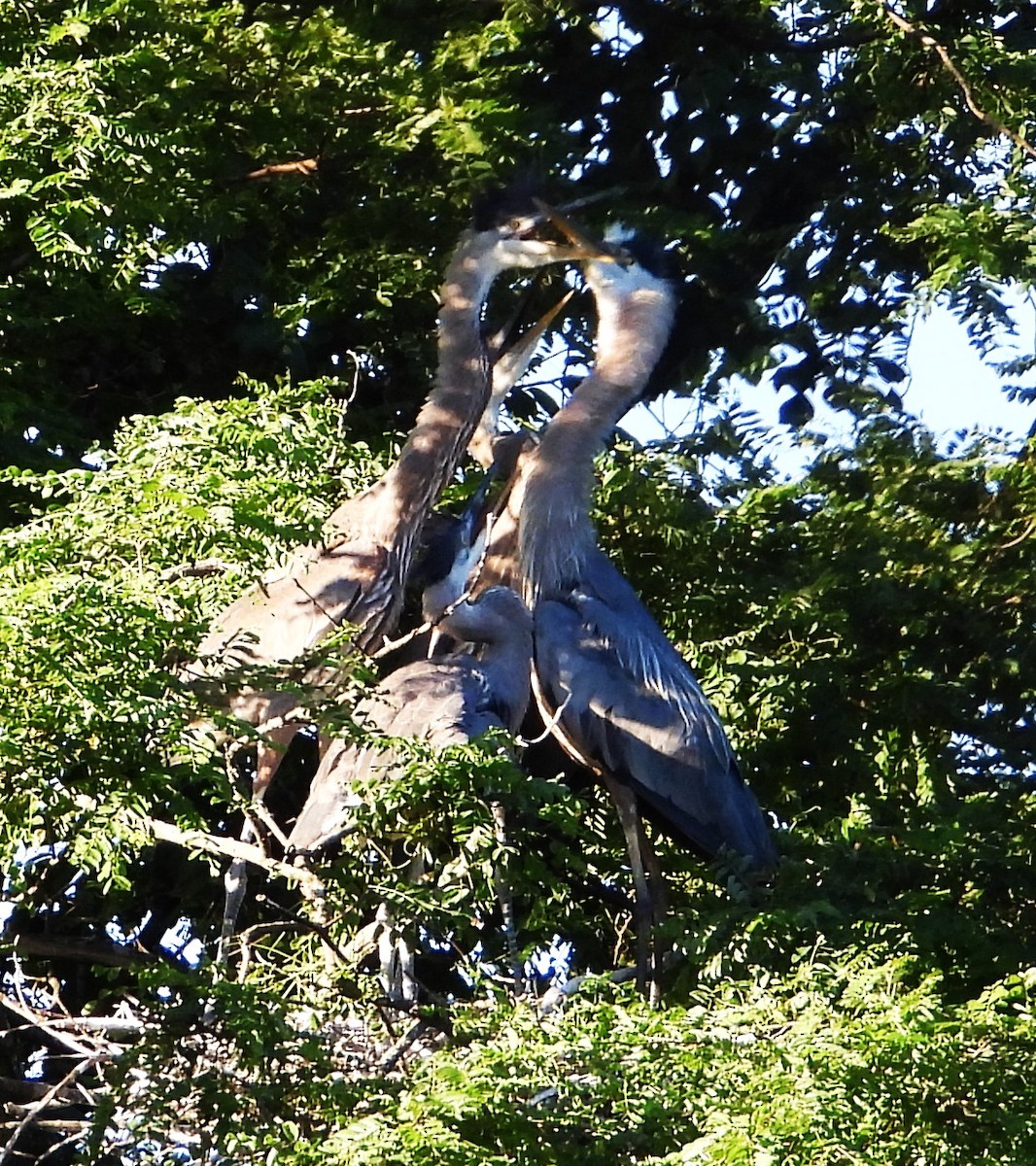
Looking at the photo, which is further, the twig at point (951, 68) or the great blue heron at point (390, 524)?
the twig at point (951, 68)

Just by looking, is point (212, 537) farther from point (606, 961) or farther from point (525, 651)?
point (606, 961)

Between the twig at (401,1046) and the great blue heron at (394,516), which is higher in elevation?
the great blue heron at (394,516)

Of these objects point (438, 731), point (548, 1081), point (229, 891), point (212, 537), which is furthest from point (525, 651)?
point (548, 1081)

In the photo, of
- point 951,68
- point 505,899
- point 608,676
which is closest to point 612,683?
point 608,676

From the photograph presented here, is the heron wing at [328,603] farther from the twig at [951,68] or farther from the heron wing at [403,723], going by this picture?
the twig at [951,68]

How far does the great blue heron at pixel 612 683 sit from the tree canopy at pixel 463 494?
14cm

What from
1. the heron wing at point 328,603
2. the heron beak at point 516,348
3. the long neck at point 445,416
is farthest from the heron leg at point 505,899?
the heron beak at point 516,348

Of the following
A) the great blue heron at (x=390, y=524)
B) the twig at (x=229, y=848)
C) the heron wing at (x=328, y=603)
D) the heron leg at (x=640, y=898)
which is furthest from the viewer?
the heron wing at (x=328, y=603)

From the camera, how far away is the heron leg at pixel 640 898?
4336 millimetres

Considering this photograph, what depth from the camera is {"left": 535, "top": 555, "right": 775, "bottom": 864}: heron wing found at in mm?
4809

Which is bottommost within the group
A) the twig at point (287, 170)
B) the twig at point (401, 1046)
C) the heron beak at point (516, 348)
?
the twig at point (401, 1046)

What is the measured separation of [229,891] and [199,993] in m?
0.90

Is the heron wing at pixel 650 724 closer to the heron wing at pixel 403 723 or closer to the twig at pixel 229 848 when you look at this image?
the heron wing at pixel 403 723

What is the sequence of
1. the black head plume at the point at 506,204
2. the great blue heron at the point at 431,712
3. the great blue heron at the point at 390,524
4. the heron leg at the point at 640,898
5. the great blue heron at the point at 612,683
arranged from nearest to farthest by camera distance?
the great blue heron at the point at 431,712 < the heron leg at the point at 640,898 < the great blue heron at the point at 390,524 < the great blue heron at the point at 612,683 < the black head plume at the point at 506,204
